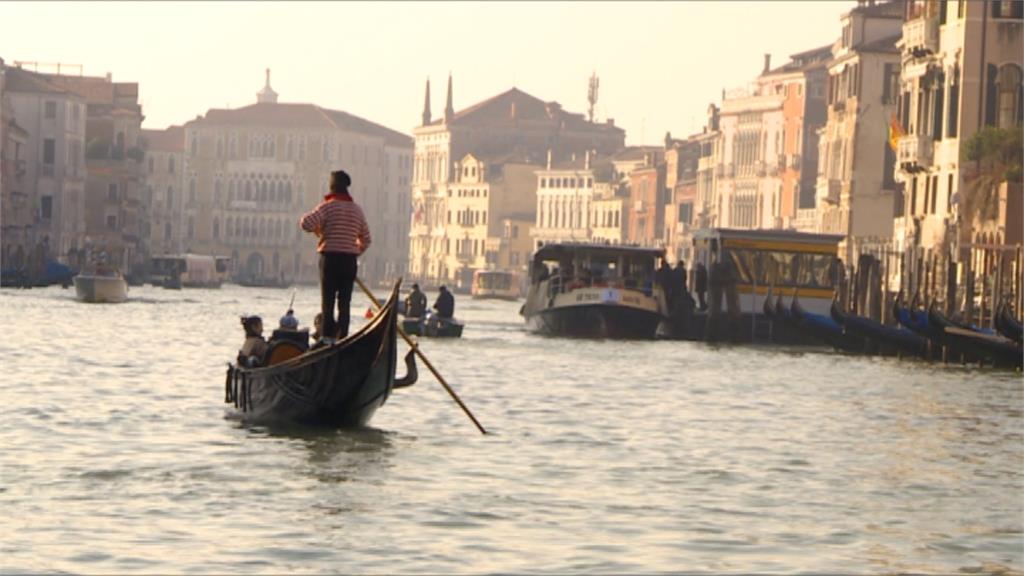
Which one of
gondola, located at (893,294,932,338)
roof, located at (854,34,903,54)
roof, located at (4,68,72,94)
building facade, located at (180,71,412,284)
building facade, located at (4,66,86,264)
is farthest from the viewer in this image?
building facade, located at (180,71,412,284)

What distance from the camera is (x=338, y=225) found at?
60.9 feet

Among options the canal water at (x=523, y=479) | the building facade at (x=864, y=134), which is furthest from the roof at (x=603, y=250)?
the building facade at (x=864, y=134)

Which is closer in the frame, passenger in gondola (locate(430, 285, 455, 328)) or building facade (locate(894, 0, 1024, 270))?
passenger in gondola (locate(430, 285, 455, 328))

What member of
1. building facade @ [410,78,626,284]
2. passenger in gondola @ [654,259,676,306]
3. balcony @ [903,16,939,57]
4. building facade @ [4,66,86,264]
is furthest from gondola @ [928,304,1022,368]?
building facade @ [410,78,626,284]

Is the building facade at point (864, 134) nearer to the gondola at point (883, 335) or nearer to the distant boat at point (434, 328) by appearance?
the distant boat at point (434, 328)

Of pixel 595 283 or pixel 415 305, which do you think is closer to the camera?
pixel 415 305

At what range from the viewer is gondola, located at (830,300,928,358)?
3797cm

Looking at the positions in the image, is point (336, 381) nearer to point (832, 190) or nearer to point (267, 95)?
point (832, 190)

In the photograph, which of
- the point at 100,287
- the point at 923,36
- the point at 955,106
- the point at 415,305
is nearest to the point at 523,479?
the point at 415,305

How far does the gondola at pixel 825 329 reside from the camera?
134 feet

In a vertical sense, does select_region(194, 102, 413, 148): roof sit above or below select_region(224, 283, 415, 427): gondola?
above

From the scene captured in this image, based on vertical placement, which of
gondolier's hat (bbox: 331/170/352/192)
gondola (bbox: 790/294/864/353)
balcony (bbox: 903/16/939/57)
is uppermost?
balcony (bbox: 903/16/939/57)

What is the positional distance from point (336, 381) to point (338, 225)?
1060 mm

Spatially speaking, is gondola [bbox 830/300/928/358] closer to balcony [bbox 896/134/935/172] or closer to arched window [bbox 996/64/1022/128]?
arched window [bbox 996/64/1022/128]
